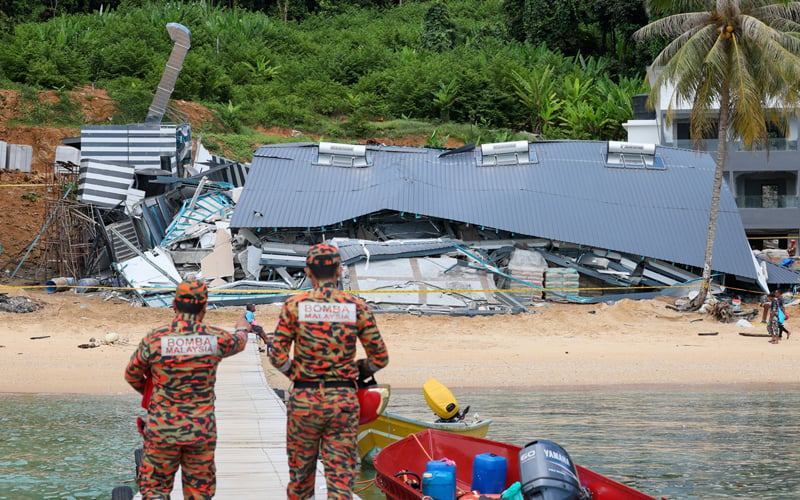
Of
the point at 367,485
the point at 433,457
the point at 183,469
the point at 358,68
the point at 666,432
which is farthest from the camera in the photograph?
the point at 358,68

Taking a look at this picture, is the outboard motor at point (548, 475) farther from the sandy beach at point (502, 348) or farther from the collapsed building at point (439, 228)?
the collapsed building at point (439, 228)

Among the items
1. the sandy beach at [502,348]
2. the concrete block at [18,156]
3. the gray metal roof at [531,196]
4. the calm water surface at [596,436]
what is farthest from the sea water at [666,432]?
the concrete block at [18,156]

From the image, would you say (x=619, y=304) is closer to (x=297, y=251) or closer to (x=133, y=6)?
(x=297, y=251)

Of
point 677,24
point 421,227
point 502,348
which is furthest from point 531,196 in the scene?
point 502,348

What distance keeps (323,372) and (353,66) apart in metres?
47.4

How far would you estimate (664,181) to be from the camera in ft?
93.4

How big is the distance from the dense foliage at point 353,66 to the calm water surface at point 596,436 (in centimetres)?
2724

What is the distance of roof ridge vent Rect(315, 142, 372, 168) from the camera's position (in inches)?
1133

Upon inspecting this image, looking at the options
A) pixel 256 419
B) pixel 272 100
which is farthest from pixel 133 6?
pixel 256 419

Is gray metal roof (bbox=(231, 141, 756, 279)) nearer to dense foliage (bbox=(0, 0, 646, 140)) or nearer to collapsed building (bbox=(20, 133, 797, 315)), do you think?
collapsed building (bbox=(20, 133, 797, 315))

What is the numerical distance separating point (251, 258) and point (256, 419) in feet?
49.6

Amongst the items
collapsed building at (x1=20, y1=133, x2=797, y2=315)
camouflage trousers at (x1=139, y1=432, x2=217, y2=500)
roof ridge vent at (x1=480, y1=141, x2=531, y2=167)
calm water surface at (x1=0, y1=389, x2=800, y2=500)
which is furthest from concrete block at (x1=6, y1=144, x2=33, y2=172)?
camouflage trousers at (x1=139, y1=432, x2=217, y2=500)

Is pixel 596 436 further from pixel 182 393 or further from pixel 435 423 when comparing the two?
pixel 182 393

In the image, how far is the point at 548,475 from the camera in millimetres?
8000
